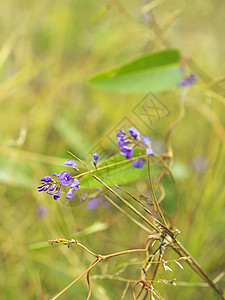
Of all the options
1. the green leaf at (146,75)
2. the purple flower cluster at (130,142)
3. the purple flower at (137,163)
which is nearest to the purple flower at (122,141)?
the purple flower cluster at (130,142)

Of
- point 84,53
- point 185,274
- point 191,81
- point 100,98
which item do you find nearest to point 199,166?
point 191,81

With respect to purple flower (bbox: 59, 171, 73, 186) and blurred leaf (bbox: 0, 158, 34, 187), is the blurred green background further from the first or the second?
purple flower (bbox: 59, 171, 73, 186)

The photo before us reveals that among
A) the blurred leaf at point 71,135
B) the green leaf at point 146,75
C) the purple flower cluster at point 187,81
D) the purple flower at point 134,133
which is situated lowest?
the purple flower at point 134,133

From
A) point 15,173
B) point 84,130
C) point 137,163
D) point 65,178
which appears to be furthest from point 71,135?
point 65,178

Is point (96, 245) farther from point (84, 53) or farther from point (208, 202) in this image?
point (84, 53)

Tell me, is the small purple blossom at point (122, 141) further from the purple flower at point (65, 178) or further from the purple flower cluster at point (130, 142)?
the purple flower at point (65, 178)
